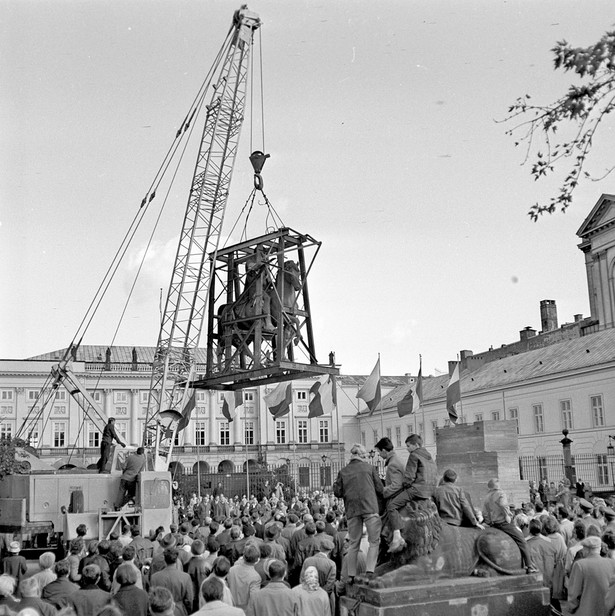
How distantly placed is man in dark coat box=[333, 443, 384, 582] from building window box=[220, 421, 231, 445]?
7662 centimetres

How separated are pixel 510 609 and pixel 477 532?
88cm

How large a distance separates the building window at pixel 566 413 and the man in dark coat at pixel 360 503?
129 ft

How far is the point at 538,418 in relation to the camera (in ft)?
159

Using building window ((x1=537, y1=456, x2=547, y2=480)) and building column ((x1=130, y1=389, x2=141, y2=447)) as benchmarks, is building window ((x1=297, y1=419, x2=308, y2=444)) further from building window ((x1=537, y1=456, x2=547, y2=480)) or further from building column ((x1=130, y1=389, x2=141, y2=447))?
building window ((x1=537, y1=456, x2=547, y2=480))

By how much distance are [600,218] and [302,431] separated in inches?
1663

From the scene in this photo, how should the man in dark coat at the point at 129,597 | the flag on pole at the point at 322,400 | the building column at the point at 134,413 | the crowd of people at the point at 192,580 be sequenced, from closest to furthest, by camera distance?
the crowd of people at the point at 192,580 < the man in dark coat at the point at 129,597 < the flag on pole at the point at 322,400 < the building column at the point at 134,413

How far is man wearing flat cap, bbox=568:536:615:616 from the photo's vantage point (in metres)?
8.07

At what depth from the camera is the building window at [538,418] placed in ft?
158

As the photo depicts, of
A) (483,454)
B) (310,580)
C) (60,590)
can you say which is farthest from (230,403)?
(310,580)

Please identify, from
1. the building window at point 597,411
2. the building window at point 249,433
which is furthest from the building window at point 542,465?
Result: the building window at point 249,433

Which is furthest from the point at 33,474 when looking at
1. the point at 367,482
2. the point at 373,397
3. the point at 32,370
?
the point at 32,370

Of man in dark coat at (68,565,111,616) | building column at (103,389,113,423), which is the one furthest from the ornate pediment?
man in dark coat at (68,565,111,616)

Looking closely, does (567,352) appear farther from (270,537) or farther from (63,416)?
(63,416)

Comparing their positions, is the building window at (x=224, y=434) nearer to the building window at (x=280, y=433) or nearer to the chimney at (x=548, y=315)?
the building window at (x=280, y=433)
